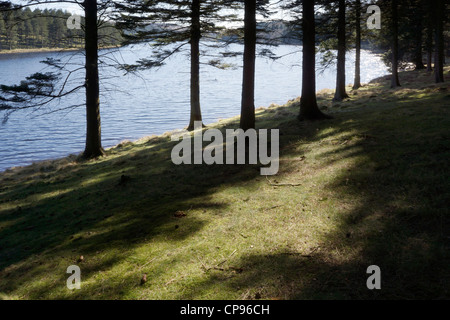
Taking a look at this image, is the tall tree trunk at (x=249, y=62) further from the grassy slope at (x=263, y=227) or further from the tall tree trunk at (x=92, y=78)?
the tall tree trunk at (x=92, y=78)

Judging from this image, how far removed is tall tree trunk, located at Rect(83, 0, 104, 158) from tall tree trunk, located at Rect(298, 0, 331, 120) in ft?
29.9

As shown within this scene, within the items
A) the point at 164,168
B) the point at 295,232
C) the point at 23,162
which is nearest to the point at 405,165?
the point at 295,232

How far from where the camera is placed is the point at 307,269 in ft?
13.0

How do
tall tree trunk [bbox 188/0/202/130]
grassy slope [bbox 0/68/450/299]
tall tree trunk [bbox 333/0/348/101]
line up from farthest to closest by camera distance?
tall tree trunk [bbox 333/0/348/101], tall tree trunk [bbox 188/0/202/130], grassy slope [bbox 0/68/450/299]

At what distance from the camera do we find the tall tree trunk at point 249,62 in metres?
10.8

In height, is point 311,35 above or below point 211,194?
above

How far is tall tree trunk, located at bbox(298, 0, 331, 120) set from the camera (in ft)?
38.4

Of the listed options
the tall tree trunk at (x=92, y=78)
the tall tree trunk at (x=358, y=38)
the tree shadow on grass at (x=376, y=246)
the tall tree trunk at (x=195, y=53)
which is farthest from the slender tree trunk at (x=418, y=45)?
the tree shadow on grass at (x=376, y=246)

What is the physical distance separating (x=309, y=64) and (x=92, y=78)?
373 inches

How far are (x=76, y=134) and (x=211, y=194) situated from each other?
23175 mm

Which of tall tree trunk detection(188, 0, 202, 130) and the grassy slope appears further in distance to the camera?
tall tree trunk detection(188, 0, 202, 130)

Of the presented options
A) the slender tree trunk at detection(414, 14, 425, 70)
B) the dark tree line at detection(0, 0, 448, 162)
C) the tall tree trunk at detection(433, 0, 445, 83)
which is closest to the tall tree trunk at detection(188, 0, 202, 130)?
the dark tree line at detection(0, 0, 448, 162)

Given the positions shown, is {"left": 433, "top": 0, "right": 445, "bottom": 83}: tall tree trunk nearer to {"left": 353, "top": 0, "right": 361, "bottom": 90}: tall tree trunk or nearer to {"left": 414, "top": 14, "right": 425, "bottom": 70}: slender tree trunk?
{"left": 353, "top": 0, "right": 361, "bottom": 90}: tall tree trunk

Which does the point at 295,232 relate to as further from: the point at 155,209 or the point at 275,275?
the point at 155,209
